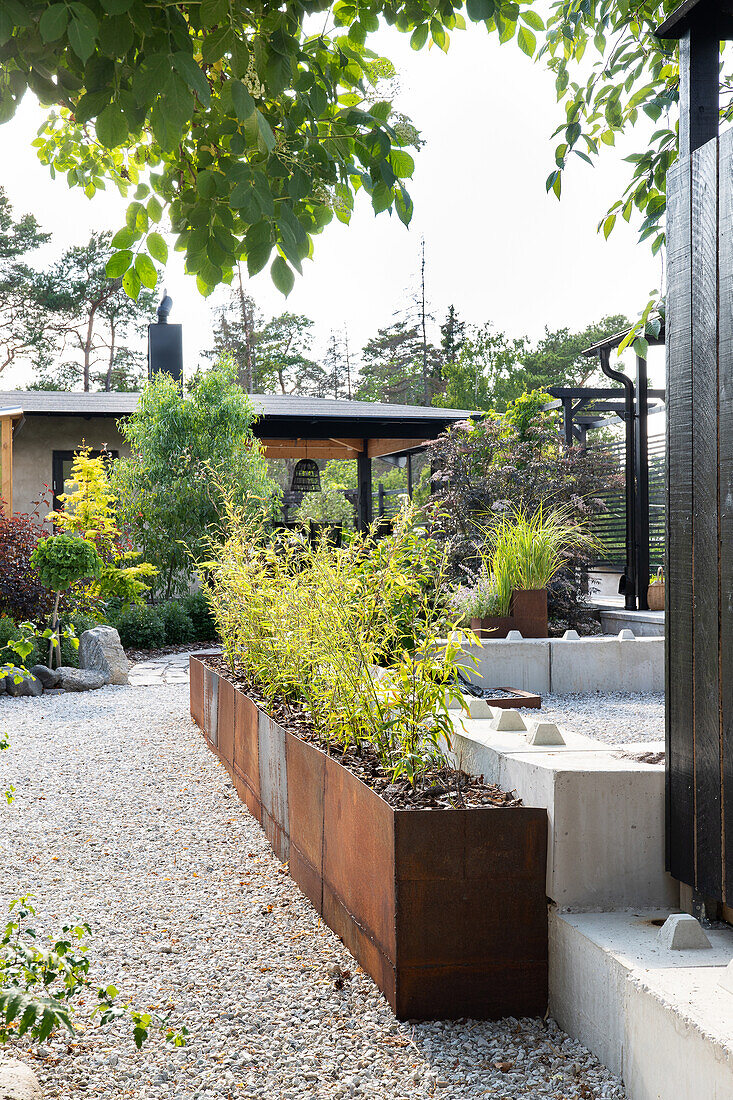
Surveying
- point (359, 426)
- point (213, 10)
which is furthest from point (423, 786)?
point (359, 426)

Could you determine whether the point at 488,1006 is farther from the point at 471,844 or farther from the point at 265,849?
the point at 265,849

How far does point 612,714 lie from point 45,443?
10.9 m

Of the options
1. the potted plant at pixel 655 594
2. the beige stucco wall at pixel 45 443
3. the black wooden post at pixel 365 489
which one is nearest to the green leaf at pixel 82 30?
the potted plant at pixel 655 594

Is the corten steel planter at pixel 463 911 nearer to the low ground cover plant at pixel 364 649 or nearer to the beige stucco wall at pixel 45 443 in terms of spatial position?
the low ground cover plant at pixel 364 649

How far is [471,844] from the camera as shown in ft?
6.25

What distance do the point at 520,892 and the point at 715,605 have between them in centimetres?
76

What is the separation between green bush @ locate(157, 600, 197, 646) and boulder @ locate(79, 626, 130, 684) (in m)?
2.11

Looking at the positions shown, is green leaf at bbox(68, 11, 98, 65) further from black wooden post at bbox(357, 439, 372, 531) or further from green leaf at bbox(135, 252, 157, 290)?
black wooden post at bbox(357, 439, 372, 531)

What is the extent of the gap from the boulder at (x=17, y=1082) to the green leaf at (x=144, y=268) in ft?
5.00

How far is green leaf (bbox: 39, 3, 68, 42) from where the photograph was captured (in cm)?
120

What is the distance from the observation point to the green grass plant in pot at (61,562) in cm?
749

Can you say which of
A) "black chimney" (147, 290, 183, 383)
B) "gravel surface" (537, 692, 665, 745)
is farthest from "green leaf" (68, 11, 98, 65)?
"black chimney" (147, 290, 183, 383)

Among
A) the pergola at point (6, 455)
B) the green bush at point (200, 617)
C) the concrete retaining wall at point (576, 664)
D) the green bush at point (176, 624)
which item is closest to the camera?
the concrete retaining wall at point (576, 664)

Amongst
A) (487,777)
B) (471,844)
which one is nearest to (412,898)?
(471,844)
